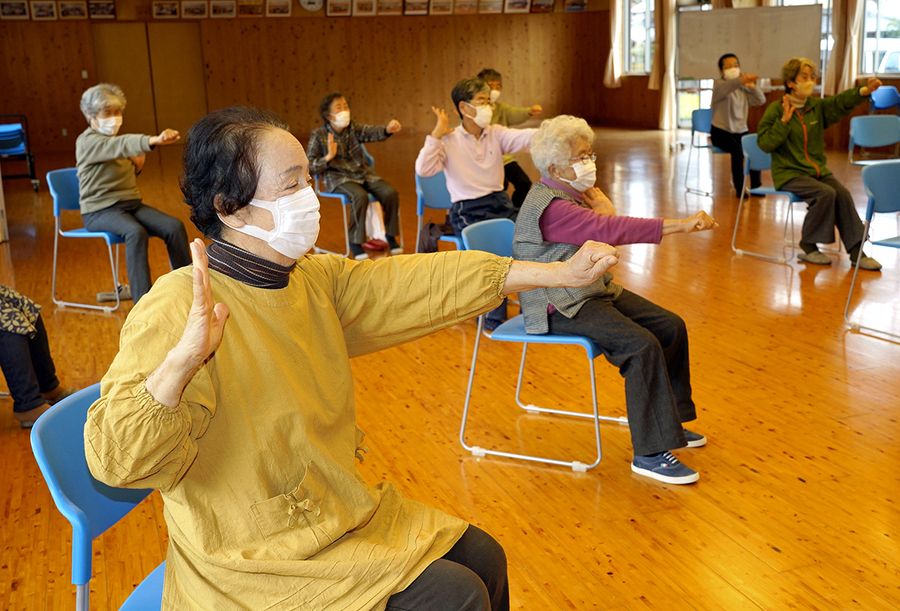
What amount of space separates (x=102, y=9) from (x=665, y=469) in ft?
51.8

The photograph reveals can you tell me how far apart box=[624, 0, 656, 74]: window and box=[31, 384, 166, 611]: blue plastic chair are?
52.8ft

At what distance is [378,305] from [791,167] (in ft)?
17.0

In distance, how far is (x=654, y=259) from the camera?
645 cm

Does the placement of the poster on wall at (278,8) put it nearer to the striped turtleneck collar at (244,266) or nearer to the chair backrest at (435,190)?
the chair backrest at (435,190)

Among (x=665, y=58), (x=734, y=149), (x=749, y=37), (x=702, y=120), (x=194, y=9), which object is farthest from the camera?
(x=194, y=9)

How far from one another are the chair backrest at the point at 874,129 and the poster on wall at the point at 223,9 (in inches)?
495

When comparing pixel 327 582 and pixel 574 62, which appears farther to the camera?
pixel 574 62

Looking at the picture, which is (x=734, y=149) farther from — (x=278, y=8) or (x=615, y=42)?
(x=278, y=8)

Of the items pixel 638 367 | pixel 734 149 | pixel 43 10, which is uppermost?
pixel 43 10

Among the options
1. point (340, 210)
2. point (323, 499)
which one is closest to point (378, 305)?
point (323, 499)

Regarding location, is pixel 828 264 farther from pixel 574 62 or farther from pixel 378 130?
pixel 574 62

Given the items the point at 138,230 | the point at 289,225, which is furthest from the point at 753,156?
the point at 289,225

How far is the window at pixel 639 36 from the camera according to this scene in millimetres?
16859

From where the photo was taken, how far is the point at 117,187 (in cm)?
554
